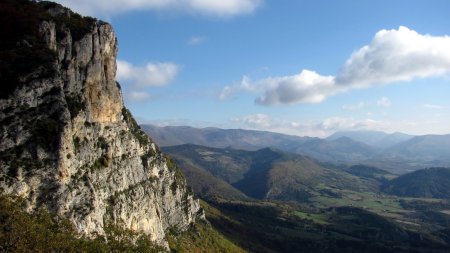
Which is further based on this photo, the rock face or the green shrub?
the rock face

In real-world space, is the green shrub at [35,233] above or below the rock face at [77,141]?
below

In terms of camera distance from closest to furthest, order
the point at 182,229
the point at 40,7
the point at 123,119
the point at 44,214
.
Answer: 1. the point at 44,214
2. the point at 40,7
3. the point at 123,119
4. the point at 182,229

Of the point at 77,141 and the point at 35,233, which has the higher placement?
the point at 77,141

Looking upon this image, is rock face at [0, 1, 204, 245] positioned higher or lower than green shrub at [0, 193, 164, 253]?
higher

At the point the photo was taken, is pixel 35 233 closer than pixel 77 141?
Yes

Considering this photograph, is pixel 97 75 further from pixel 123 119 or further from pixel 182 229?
pixel 182 229

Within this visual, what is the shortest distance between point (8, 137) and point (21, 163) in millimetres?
Answer: 5488

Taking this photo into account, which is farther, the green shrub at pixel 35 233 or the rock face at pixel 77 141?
the rock face at pixel 77 141

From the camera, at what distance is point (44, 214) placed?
70.8 m

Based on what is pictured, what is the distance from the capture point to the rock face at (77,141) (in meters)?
76.7

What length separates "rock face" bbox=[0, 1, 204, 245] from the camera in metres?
76.7

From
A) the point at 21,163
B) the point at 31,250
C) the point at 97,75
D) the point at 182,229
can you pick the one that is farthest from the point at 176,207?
the point at 31,250

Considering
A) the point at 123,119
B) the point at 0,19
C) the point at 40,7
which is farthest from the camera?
the point at 123,119

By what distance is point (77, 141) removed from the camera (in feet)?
318
